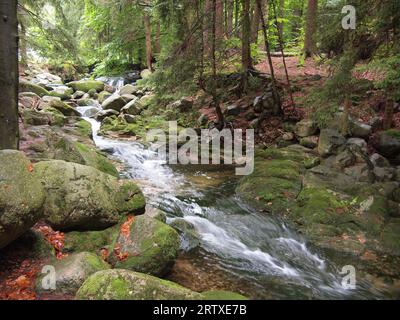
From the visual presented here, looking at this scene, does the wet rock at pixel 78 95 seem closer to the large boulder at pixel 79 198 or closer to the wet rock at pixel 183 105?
the wet rock at pixel 183 105

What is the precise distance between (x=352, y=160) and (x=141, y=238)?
253 inches

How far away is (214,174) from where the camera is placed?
11.0m

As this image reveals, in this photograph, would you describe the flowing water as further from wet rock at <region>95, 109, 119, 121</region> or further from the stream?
wet rock at <region>95, 109, 119, 121</region>

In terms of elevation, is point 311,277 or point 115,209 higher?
point 115,209

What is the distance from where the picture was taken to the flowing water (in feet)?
19.0

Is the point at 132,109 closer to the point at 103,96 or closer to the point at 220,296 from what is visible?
the point at 103,96

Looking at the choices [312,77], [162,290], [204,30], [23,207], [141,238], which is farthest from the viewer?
[312,77]

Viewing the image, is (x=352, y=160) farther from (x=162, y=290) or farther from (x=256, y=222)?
(x=162, y=290)

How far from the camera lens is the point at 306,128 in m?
11.8

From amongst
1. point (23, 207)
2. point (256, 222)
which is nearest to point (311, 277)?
point (256, 222)

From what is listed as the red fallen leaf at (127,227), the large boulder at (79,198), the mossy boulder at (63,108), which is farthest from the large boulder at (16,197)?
the mossy boulder at (63,108)

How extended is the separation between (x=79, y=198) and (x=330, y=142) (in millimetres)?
7362

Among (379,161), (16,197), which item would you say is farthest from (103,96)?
(16,197)
